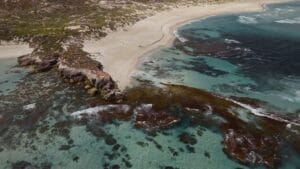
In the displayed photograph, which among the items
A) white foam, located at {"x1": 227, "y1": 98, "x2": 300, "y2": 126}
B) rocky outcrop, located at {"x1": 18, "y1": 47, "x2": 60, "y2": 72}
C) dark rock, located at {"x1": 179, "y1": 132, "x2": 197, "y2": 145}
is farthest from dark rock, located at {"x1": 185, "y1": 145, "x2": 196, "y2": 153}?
rocky outcrop, located at {"x1": 18, "y1": 47, "x2": 60, "y2": 72}

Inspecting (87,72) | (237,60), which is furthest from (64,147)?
(237,60)

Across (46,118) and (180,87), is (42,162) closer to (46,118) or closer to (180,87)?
(46,118)

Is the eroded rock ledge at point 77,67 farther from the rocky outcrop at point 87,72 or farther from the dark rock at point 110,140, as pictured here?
the dark rock at point 110,140

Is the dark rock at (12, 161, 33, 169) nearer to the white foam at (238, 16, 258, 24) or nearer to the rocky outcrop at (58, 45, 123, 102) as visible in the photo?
the rocky outcrop at (58, 45, 123, 102)

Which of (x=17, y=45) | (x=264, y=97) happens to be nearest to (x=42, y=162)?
(x=264, y=97)

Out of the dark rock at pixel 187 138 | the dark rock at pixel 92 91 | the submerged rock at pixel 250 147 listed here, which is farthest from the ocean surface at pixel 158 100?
the submerged rock at pixel 250 147

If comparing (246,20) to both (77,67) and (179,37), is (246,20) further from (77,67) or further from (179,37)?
(77,67)

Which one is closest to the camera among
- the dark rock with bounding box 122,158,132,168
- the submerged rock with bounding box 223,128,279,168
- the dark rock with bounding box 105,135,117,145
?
the dark rock with bounding box 122,158,132,168
